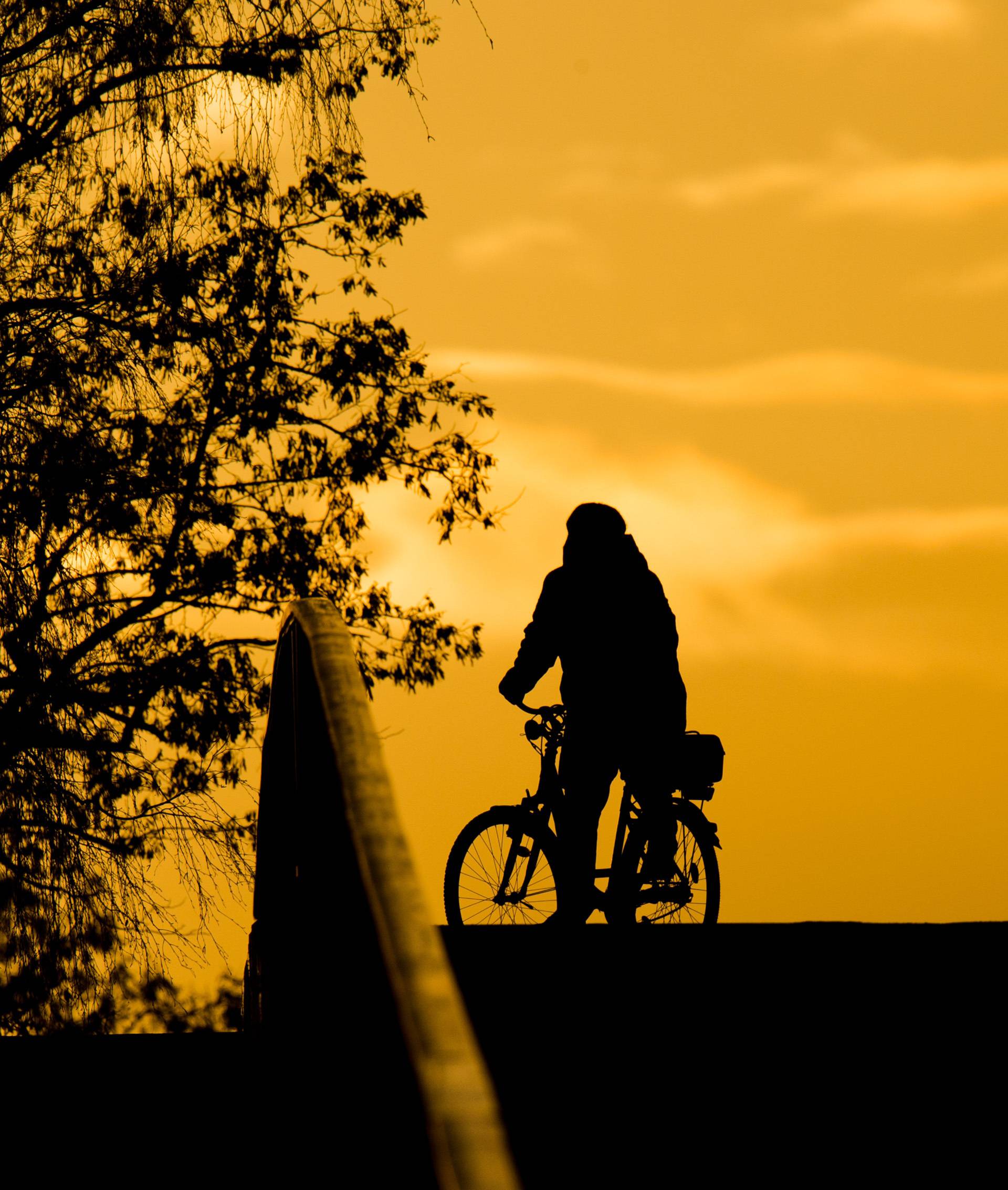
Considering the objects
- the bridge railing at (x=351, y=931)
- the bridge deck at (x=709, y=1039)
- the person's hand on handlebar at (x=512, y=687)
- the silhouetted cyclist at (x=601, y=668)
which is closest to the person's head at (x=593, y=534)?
the silhouetted cyclist at (x=601, y=668)

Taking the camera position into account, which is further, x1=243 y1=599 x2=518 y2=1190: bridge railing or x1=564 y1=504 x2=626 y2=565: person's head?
x1=564 y1=504 x2=626 y2=565: person's head

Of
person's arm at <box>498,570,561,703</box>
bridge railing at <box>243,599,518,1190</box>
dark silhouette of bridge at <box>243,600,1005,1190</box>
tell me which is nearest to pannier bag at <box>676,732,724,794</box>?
person's arm at <box>498,570,561,703</box>

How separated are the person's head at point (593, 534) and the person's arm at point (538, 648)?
6.7 inches

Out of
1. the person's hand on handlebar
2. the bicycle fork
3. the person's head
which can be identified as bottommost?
the bicycle fork

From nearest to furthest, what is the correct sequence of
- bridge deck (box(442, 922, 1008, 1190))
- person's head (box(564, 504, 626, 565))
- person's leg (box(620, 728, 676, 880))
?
bridge deck (box(442, 922, 1008, 1190)), person's head (box(564, 504, 626, 565)), person's leg (box(620, 728, 676, 880))

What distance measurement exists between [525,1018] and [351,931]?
5.19 feet

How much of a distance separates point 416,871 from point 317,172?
38.8ft

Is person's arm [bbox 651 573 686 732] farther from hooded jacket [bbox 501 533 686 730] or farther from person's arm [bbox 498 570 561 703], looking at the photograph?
person's arm [bbox 498 570 561 703]

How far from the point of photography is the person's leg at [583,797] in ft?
22.4

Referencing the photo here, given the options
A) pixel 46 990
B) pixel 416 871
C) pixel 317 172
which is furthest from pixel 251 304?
pixel 416 871

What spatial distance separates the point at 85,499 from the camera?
968 centimetres

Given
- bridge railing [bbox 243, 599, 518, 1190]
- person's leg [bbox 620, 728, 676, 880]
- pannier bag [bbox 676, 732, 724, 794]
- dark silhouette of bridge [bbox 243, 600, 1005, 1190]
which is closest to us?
bridge railing [bbox 243, 599, 518, 1190]

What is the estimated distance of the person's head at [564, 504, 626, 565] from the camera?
21.8 feet

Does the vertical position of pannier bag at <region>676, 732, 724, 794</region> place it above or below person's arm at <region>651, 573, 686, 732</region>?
below
